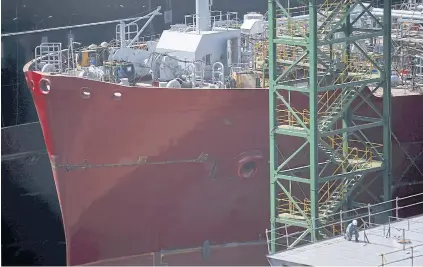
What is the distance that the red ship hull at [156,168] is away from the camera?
34.9 m

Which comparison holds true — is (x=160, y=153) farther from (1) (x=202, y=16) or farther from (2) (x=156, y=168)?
(1) (x=202, y=16)

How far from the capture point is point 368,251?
87.4 ft

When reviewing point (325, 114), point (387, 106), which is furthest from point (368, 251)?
point (325, 114)

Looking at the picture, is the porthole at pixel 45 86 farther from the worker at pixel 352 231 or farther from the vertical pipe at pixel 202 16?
the worker at pixel 352 231

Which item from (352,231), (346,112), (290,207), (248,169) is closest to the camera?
(352,231)

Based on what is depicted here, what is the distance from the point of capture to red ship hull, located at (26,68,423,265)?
34.9 meters

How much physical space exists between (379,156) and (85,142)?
7274 mm

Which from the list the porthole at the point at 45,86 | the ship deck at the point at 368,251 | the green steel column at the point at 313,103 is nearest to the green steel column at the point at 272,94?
the green steel column at the point at 313,103

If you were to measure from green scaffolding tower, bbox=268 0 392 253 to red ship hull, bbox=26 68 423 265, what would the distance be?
1088 mm

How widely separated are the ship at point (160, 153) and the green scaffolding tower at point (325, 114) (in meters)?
0.51

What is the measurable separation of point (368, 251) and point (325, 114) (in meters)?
9.38

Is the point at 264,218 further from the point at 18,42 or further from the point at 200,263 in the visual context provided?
the point at 18,42

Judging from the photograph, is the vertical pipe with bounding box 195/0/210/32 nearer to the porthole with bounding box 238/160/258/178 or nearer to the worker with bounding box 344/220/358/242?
the porthole with bounding box 238/160/258/178

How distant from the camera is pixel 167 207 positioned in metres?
35.8
